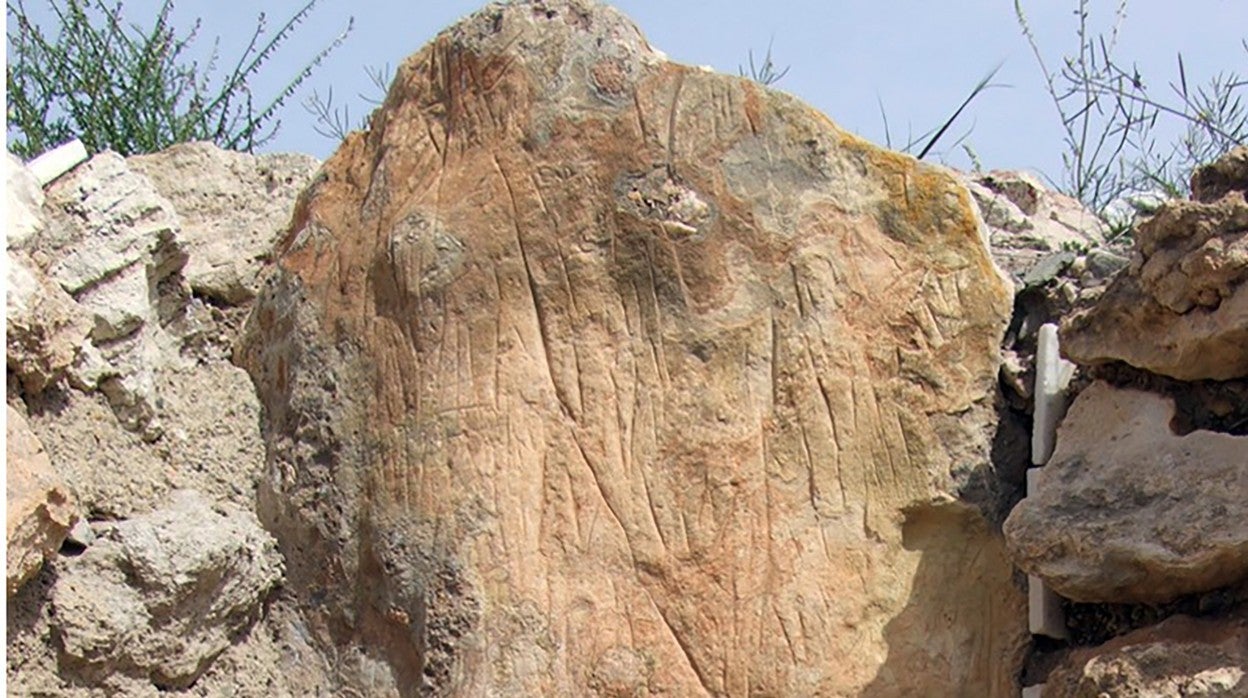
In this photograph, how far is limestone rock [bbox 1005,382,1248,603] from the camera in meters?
3.53

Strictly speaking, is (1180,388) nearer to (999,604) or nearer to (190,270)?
(999,604)

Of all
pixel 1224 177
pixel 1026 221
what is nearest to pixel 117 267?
pixel 1026 221

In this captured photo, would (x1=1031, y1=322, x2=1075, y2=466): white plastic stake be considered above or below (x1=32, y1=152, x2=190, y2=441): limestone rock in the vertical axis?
below

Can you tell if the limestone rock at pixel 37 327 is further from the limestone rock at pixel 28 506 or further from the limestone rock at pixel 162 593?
the limestone rock at pixel 162 593

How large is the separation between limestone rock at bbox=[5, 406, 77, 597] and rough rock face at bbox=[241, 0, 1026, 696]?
1.91ft

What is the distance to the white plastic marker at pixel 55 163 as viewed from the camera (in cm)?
431

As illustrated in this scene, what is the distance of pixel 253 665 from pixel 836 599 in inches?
48.6

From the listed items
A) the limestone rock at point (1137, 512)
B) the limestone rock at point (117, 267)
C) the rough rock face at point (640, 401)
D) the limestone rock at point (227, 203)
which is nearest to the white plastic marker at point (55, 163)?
the limestone rock at point (117, 267)

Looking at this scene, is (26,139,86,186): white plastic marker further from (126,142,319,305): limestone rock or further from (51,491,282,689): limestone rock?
(51,491,282,689): limestone rock

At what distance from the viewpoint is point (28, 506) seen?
370cm

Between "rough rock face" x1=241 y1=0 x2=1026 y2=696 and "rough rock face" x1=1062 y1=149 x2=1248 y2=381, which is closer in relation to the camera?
"rough rock face" x1=1062 y1=149 x2=1248 y2=381

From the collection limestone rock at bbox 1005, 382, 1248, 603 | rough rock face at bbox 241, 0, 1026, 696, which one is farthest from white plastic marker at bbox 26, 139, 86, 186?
limestone rock at bbox 1005, 382, 1248, 603

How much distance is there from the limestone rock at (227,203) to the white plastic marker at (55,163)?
38cm

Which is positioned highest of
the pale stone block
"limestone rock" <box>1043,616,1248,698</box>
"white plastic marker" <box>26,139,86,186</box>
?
"white plastic marker" <box>26,139,86,186</box>
